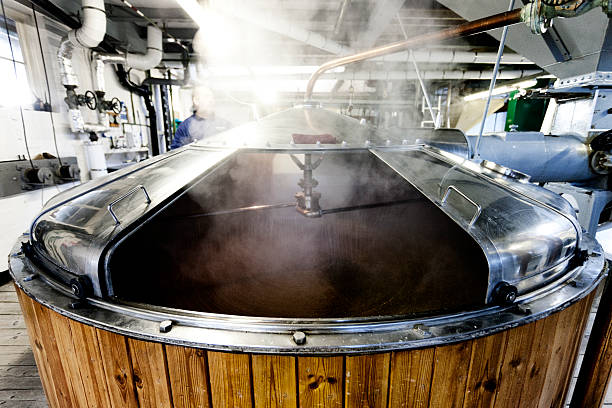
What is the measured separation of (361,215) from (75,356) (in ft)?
7.21

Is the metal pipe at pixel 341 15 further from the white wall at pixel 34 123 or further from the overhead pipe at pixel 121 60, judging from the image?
the white wall at pixel 34 123

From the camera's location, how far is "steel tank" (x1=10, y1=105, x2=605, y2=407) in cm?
85

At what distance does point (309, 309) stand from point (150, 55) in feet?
15.7

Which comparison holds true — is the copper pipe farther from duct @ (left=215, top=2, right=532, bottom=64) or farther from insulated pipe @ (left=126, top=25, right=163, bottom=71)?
insulated pipe @ (left=126, top=25, right=163, bottom=71)

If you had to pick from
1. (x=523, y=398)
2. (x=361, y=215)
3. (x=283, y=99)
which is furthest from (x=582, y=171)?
(x=283, y=99)

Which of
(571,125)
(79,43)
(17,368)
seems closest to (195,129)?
(79,43)

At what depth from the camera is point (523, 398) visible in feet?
3.45

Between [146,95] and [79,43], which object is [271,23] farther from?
[146,95]

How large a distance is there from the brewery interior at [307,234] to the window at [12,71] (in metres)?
0.02

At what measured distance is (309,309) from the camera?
185 cm

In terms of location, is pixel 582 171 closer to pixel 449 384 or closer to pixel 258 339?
pixel 449 384

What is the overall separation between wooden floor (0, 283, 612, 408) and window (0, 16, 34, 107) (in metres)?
2.19

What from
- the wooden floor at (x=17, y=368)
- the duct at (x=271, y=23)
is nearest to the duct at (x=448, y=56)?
the duct at (x=271, y=23)

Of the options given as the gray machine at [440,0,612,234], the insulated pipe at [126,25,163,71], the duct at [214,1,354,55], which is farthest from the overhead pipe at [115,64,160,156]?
the gray machine at [440,0,612,234]
